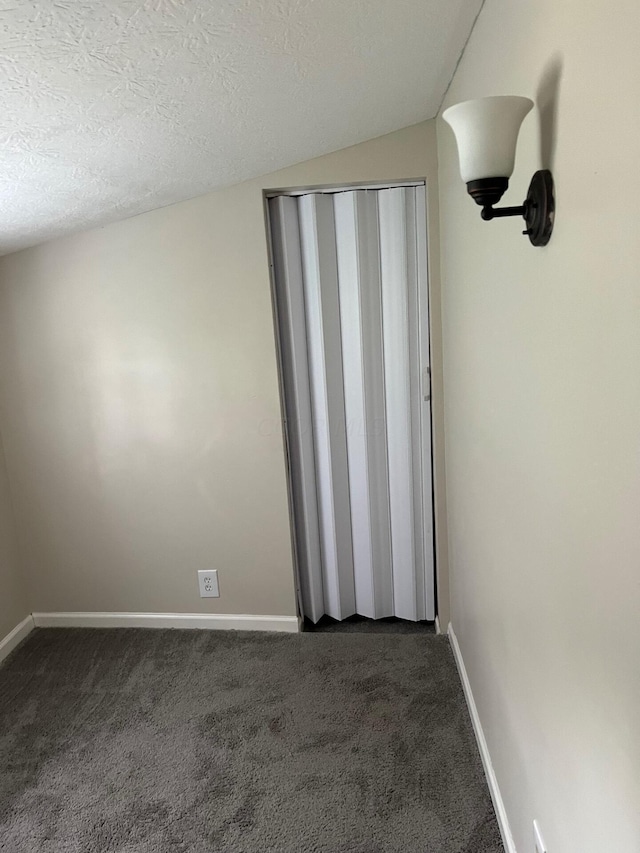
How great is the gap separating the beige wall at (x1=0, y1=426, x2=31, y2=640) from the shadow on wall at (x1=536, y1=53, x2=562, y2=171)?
248cm

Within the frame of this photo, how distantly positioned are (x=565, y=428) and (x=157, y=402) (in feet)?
6.33

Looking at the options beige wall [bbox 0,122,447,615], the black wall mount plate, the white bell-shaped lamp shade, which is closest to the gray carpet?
beige wall [bbox 0,122,447,615]

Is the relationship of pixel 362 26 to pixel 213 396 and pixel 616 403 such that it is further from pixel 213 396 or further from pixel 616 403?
pixel 213 396

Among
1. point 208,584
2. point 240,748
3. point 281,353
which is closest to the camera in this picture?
point 240,748

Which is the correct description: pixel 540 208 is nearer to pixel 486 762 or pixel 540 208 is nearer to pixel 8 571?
A: pixel 486 762

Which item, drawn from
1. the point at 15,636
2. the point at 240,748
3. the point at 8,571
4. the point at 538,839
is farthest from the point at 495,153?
the point at 15,636

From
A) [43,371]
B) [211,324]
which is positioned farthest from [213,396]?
[43,371]

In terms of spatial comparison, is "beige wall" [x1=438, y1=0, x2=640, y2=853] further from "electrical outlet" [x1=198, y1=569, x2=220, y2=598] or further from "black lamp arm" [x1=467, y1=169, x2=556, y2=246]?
"electrical outlet" [x1=198, y1=569, x2=220, y2=598]

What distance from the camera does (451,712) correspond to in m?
2.09

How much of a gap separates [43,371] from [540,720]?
225 cm

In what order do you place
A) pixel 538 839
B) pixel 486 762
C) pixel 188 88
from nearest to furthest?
pixel 538 839 → pixel 188 88 → pixel 486 762

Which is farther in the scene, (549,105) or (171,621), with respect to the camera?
(171,621)

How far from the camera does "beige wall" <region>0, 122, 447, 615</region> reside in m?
2.40

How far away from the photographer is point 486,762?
5.94ft
